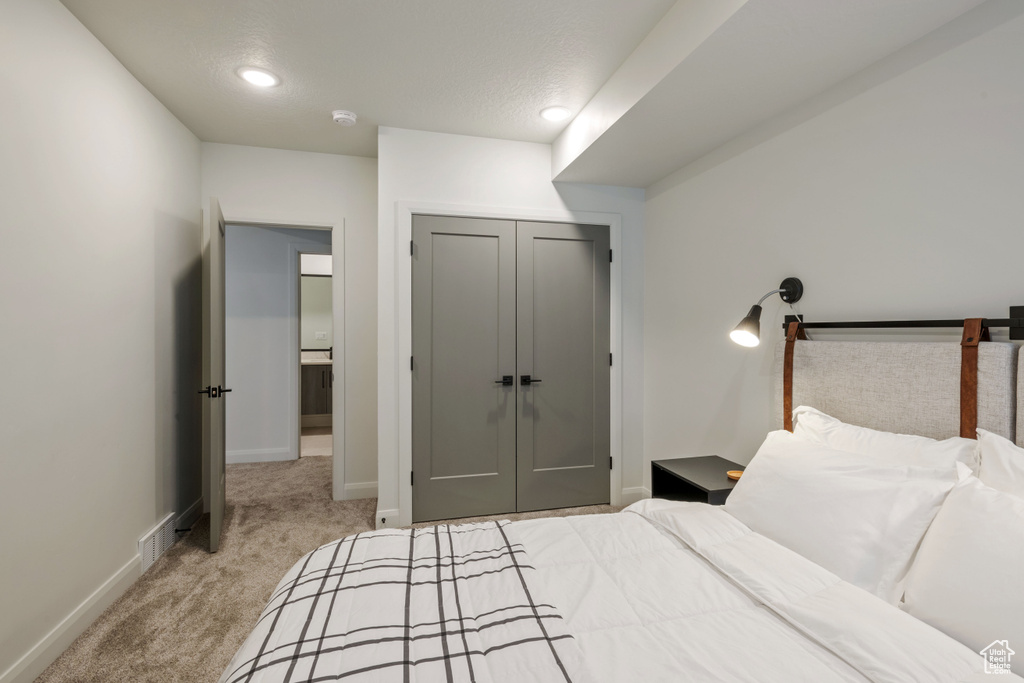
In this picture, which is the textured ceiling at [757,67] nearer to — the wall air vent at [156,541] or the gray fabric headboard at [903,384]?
the gray fabric headboard at [903,384]

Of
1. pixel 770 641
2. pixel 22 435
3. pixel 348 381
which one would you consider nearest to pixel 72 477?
pixel 22 435

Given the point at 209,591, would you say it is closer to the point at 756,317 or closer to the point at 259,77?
the point at 259,77

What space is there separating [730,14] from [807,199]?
94 centimetres

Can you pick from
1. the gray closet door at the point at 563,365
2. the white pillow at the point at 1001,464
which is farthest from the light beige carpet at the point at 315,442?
the white pillow at the point at 1001,464

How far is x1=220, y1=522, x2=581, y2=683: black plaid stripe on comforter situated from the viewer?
97 centimetres

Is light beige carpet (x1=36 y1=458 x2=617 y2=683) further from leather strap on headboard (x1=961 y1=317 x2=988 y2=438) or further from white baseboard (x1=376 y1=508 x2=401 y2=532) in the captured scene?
leather strap on headboard (x1=961 y1=317 x2=988 y2=438)

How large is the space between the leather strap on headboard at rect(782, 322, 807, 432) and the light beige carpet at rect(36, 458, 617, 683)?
5.21 feet

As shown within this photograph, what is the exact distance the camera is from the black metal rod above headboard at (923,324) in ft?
4.52

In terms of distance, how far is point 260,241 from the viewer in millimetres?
4496

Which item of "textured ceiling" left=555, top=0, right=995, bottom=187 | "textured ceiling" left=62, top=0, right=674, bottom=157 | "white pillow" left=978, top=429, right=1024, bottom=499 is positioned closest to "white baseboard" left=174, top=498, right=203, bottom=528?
"textured ceiling" left=62, top=0, right=674, bottom=157

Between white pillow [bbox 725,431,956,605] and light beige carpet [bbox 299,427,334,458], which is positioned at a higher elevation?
white pillow [bbox 725,431,956,605]

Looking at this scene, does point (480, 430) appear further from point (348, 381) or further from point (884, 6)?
point (884, 6)

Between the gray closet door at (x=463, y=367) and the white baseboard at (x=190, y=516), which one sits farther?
the gray closet door at (x=463, y=367)

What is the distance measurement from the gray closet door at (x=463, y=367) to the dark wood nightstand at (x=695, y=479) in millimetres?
1061
